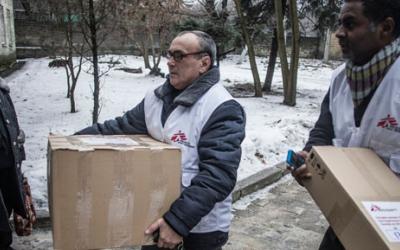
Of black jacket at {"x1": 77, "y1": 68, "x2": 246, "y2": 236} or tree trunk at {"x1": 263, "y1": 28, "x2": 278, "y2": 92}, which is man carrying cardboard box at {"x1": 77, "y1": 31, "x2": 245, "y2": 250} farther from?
tree trunk at {"x1": 263, "y1": 28, "x2": 278, "y2": 92}

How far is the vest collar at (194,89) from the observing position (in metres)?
1.98

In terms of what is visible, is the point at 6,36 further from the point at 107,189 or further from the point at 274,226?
the point at 107,189

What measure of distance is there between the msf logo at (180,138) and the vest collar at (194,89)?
127mm

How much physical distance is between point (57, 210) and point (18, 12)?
74.5ft

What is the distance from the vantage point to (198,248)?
207 cm

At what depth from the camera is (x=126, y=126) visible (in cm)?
229

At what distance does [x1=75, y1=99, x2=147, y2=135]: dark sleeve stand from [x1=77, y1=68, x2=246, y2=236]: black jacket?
22cm

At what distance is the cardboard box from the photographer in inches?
56.6

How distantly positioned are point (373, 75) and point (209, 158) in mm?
719

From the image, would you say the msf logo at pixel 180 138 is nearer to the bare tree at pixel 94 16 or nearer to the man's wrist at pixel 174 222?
the man's wrist at pixel 174 222

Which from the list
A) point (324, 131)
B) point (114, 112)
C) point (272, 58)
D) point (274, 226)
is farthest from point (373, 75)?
point (272, 58)

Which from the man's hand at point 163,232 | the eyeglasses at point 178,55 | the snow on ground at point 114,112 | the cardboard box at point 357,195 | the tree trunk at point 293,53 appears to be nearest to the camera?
the cardboard box at point 357,195

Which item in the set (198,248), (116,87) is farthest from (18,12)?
(198,248)

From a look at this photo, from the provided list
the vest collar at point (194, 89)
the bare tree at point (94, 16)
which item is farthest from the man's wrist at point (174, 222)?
the bare tree at point (94, 16)
